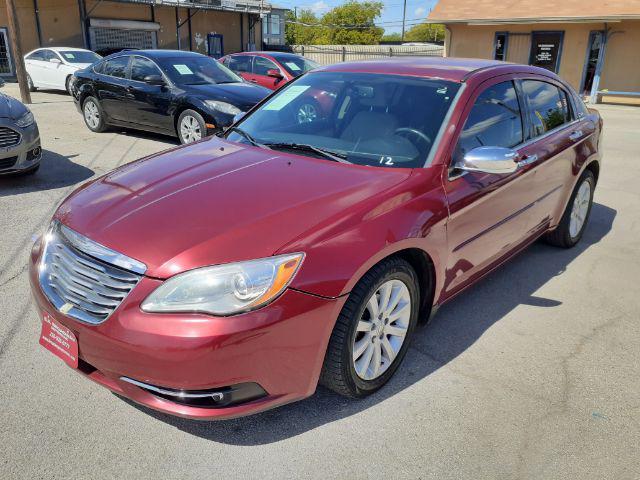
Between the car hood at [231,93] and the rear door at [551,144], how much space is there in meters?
4.79

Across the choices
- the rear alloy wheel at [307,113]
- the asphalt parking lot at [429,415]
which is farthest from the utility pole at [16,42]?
the rear alloy wheel at [307,113]

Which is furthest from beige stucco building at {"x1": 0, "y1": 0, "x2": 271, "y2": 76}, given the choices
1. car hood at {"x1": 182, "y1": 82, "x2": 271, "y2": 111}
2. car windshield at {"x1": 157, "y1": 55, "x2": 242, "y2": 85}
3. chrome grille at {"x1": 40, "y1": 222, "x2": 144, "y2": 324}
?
chrome grille at {"x1": 40, "y1": 222, "x2": 144, "y2": 324}

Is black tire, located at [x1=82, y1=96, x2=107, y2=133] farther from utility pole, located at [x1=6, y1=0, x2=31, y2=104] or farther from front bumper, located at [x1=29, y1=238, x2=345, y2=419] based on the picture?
front bumper, located at [x1=29, y1=238, x2=345, y2=419]

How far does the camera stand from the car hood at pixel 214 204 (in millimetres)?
2334

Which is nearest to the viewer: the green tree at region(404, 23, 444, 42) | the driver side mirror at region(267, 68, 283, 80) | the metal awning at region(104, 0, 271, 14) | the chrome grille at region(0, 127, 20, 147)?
the chrome grille at region(0, 127, 20, 147)

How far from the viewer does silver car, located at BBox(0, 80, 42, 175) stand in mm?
6242

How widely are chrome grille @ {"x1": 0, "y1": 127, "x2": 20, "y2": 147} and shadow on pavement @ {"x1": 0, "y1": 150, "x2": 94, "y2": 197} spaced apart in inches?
20.6

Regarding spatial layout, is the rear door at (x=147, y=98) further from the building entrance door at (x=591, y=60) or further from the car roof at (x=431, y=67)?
the building entrance door at (x=591, y=60)

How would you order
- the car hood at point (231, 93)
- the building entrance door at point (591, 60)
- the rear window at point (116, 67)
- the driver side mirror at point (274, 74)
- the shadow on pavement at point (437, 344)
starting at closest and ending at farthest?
the shadow on pavement at point (437, 344) → the car hood at point (231, 93) → the rear window at point (116, 67) → the driver side mirror at point (274, 74) → the building entrance door at point (591, 60)

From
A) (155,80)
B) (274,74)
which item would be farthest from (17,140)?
(274,74)

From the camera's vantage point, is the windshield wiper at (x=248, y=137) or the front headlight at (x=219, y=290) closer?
the front headlight at (x=219, y=290)

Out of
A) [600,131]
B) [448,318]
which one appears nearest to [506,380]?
[448,318]

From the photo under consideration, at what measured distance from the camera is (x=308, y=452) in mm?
2490

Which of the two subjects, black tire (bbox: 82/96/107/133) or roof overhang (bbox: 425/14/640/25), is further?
roof overhang (bbox: 425/14/640/25)
